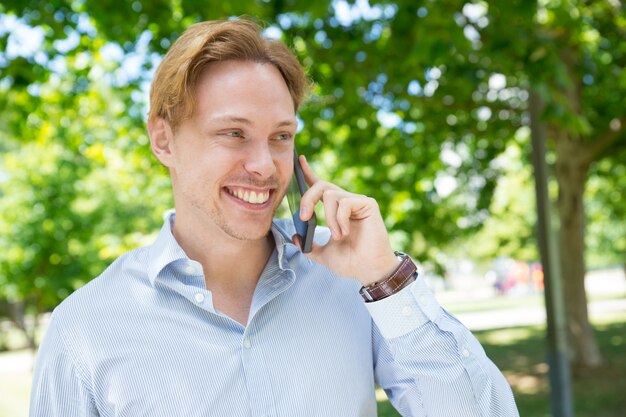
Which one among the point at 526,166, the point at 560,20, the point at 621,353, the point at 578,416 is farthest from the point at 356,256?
the point at 526,166

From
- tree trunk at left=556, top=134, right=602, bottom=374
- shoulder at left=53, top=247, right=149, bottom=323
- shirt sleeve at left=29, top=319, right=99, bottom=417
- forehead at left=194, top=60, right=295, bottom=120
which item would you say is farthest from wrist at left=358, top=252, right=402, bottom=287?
tree trunk at left=556, top=134, right=602, bottom=374

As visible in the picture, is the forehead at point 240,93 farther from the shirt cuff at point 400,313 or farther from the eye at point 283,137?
the shirt cuff at point 400,313

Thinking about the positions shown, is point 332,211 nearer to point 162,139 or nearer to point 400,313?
point 400,313

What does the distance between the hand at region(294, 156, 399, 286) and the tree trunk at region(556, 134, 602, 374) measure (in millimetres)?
10609

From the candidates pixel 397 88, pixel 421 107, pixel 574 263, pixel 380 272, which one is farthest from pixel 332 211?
pixel 574 263

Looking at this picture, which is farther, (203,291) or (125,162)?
(125,162)

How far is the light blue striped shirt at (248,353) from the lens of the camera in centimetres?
184

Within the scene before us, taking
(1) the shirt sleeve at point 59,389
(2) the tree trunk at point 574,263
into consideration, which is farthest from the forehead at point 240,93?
(2) the tree trunk at point 574,263

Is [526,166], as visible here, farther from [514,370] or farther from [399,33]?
[399,33]

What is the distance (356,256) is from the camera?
207cm

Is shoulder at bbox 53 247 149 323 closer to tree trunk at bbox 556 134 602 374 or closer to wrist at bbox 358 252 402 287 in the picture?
wrist at bbox 358 252 402 287

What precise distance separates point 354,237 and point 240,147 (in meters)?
0.39

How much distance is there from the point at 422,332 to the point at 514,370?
37.2 feet

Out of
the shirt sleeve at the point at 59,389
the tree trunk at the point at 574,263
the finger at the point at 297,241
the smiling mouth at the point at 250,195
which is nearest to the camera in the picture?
the shirt sleeve at the point at 59,389
